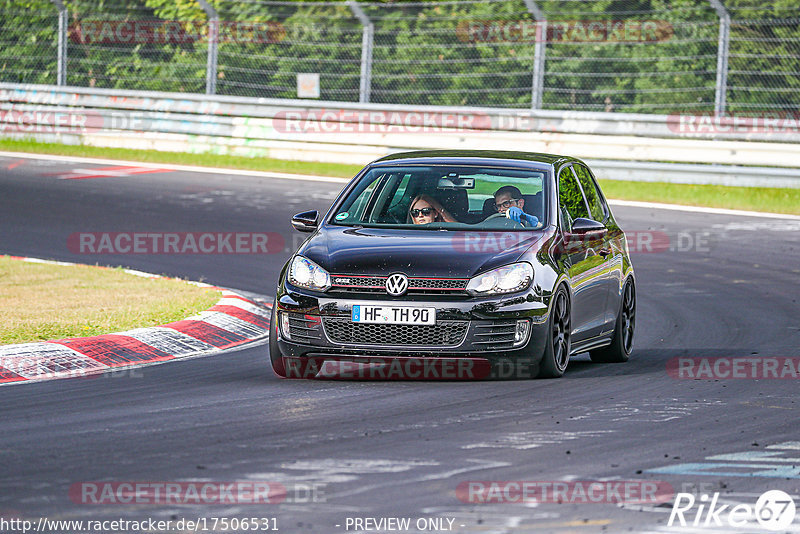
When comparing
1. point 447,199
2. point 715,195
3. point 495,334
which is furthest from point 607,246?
point 715,195

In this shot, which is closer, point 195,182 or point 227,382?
point 227,382

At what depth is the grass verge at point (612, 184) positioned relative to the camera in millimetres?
21016

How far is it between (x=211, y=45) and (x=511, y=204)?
17020 mm

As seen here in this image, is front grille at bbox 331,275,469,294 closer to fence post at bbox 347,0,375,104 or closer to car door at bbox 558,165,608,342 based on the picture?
car door at bbox 558,165,608,342

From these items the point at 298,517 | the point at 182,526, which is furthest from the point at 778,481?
the point at 182,526

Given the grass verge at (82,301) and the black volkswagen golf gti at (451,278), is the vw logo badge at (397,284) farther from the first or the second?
the grass verge at (82,301)

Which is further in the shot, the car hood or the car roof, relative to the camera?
the car roof

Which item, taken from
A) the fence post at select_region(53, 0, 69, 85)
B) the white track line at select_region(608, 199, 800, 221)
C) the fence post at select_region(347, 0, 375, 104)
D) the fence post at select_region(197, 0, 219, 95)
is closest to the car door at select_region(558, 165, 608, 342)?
the white track line at select_region(608, 199, 800, 221)

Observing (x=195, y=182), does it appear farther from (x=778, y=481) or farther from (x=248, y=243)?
(x=778, y=481)

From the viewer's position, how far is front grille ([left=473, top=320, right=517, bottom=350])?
29.2 feet

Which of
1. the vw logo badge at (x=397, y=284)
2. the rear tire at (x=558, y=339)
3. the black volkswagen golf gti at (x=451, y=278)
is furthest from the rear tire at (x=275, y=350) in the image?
the rear tire at (x=558, y=339)

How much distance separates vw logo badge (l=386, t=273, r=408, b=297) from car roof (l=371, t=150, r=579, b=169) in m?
1.71

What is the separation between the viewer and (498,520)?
561 centimetres

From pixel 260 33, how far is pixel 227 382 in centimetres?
1766
